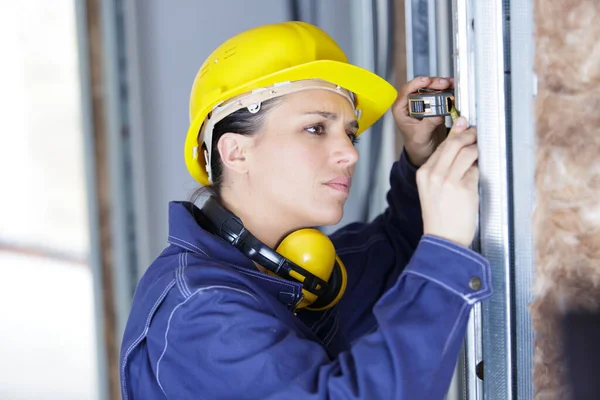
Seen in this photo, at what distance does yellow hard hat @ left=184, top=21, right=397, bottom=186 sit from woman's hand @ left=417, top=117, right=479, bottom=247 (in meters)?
0.34

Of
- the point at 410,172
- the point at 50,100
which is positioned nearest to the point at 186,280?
the point at 410,172

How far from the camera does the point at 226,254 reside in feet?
4.25

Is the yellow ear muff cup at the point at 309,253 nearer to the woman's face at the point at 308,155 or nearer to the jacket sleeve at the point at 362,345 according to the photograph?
the woman's face at the point at 308,155

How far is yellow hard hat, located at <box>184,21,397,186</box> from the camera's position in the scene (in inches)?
52.3

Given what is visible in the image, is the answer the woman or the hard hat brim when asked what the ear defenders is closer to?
the woman

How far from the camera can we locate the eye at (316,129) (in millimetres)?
1346

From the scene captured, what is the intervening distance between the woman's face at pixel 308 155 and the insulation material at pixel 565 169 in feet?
1.48

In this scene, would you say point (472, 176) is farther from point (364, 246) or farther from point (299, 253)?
point (364, 246)

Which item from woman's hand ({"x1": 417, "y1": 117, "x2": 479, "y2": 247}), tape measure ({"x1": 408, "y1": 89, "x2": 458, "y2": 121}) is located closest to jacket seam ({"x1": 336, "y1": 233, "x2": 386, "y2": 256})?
tape measure ({"x1": 408, "y1": 89, "x2": 458, "y2": 121})

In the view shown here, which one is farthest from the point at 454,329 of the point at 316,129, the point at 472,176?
the point at 316,129

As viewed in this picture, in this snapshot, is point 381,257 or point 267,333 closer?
point 267,333

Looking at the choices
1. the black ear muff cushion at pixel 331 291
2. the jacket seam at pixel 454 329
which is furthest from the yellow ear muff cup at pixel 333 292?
the jacket seam at pixel 454 329

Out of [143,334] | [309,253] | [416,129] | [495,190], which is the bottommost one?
[143,334]

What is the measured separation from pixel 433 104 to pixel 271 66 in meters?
0.33
